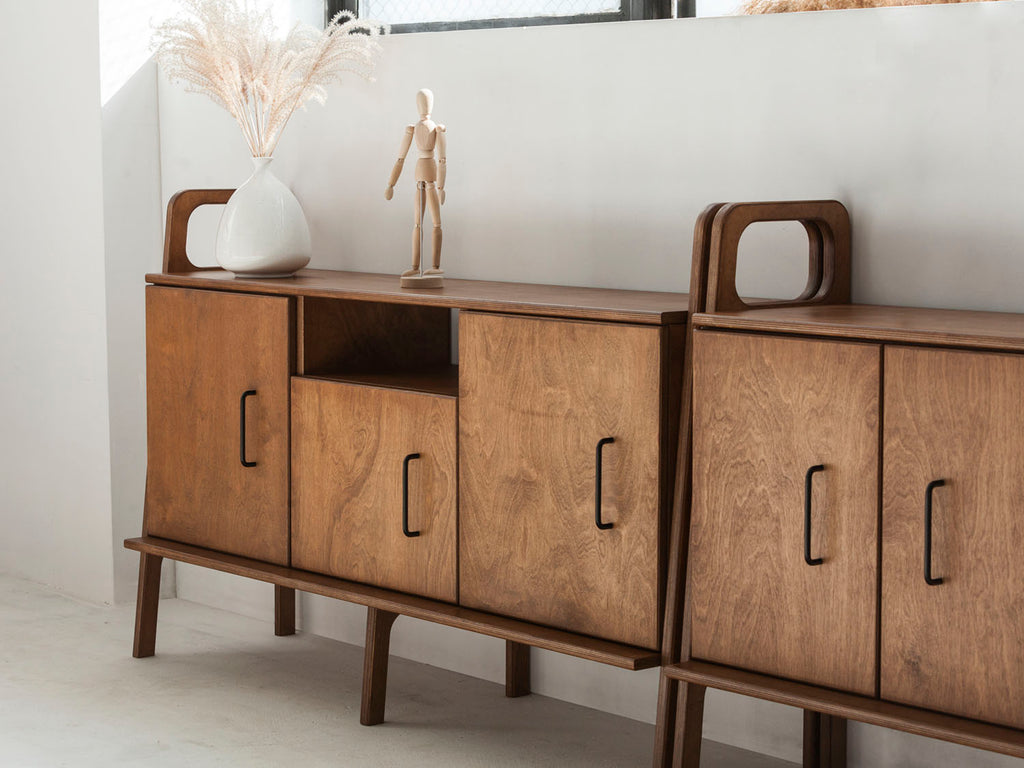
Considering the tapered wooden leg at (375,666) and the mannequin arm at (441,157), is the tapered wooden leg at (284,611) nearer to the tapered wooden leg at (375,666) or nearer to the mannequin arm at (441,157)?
the tapered wooden leg at (375,666)

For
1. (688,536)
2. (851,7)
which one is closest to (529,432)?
(688,536)

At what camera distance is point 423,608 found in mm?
2643

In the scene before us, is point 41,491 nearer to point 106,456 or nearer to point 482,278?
point 106,456

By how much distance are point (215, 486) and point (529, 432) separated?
0.96 metres

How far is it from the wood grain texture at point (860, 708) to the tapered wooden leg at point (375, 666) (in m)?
0.80

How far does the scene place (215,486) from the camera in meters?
3.08

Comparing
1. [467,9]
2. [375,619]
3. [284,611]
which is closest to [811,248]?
[375,619]

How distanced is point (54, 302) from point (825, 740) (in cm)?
255

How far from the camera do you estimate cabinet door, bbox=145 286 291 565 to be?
2.93m

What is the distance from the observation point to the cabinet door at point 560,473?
2.32m

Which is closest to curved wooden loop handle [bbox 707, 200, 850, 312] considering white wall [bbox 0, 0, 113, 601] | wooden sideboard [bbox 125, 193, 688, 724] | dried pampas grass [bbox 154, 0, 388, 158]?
wooden sideboard [bbox 125, 193, 688, 724]

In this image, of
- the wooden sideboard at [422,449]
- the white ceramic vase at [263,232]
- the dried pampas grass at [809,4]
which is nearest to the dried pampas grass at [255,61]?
the white ceramic vase at [263,232]

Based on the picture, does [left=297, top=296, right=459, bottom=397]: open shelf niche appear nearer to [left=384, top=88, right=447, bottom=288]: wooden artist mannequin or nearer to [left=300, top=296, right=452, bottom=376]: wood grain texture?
[left=300, top=296, right=452, bottom=376]: wood grain texture

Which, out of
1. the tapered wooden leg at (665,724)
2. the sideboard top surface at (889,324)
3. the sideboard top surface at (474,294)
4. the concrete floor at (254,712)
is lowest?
the concrete floor at (254,712)
